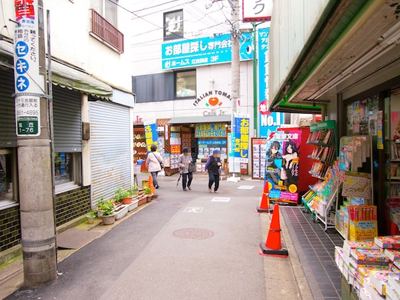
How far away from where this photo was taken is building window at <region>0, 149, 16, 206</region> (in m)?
5.17

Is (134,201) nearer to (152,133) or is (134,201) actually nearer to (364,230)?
(364,230)

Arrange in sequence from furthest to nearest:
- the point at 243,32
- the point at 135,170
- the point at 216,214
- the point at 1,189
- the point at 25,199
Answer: the point at 243,32, the point at 135,170, the point at 216,214, the point at 1,189, the point at 25,199

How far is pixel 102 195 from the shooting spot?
8.36 metres

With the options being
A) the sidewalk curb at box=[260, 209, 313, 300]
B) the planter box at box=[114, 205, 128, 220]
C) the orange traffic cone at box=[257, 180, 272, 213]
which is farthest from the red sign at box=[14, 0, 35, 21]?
the orange traffic cone at box=[257, 180, 272, 213]

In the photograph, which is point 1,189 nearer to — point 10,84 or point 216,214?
point 10,84

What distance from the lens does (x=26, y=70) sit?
3863 mm

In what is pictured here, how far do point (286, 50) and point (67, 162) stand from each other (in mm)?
5937

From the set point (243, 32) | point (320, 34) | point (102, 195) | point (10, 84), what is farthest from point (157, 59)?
point (320, 34)

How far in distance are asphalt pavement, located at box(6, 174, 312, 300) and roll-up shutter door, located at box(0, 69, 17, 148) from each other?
2405 mm

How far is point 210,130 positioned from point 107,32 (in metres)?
9.42

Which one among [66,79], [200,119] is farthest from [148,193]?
[200,119]

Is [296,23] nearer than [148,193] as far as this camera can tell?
Yes

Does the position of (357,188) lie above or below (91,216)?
above

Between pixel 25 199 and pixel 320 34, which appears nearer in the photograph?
pixel 320 34
